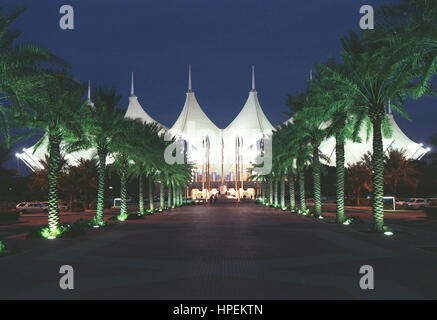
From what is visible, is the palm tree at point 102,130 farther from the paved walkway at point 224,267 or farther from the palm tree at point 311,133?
the palm tree at point 311,133

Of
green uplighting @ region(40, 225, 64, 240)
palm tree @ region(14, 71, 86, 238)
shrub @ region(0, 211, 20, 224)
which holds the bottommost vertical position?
shrub @ region(0, 211, 20, 224)

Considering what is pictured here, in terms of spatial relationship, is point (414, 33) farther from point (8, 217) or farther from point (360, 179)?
point (360, 179)

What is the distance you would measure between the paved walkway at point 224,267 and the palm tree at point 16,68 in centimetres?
432

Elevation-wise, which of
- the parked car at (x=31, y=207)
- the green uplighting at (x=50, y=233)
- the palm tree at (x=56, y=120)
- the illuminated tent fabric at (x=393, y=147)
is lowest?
the parked car at (x=31, y=207)

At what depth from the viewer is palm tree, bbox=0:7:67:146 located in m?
13.1

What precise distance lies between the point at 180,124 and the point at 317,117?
8028 centimetres

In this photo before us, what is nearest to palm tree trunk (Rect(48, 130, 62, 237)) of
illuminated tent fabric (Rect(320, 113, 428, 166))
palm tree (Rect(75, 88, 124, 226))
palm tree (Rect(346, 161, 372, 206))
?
palm tree (Rect(75, 88, 124, 226))

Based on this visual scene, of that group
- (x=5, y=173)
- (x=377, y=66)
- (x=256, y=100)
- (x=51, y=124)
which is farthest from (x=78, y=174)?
(x=256, y=100)

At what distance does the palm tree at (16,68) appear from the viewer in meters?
→ 13.1

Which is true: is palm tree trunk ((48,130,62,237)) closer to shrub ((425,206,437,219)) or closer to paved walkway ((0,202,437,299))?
paved walkway ((0,202,437,299))

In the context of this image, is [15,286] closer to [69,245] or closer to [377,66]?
[69,245]

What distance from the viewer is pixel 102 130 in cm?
2545

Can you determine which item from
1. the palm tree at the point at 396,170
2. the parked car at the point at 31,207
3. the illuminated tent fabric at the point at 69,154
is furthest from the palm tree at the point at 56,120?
the palm tree at the point at 396,170

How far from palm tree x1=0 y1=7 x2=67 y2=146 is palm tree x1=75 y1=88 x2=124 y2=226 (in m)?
9.20
